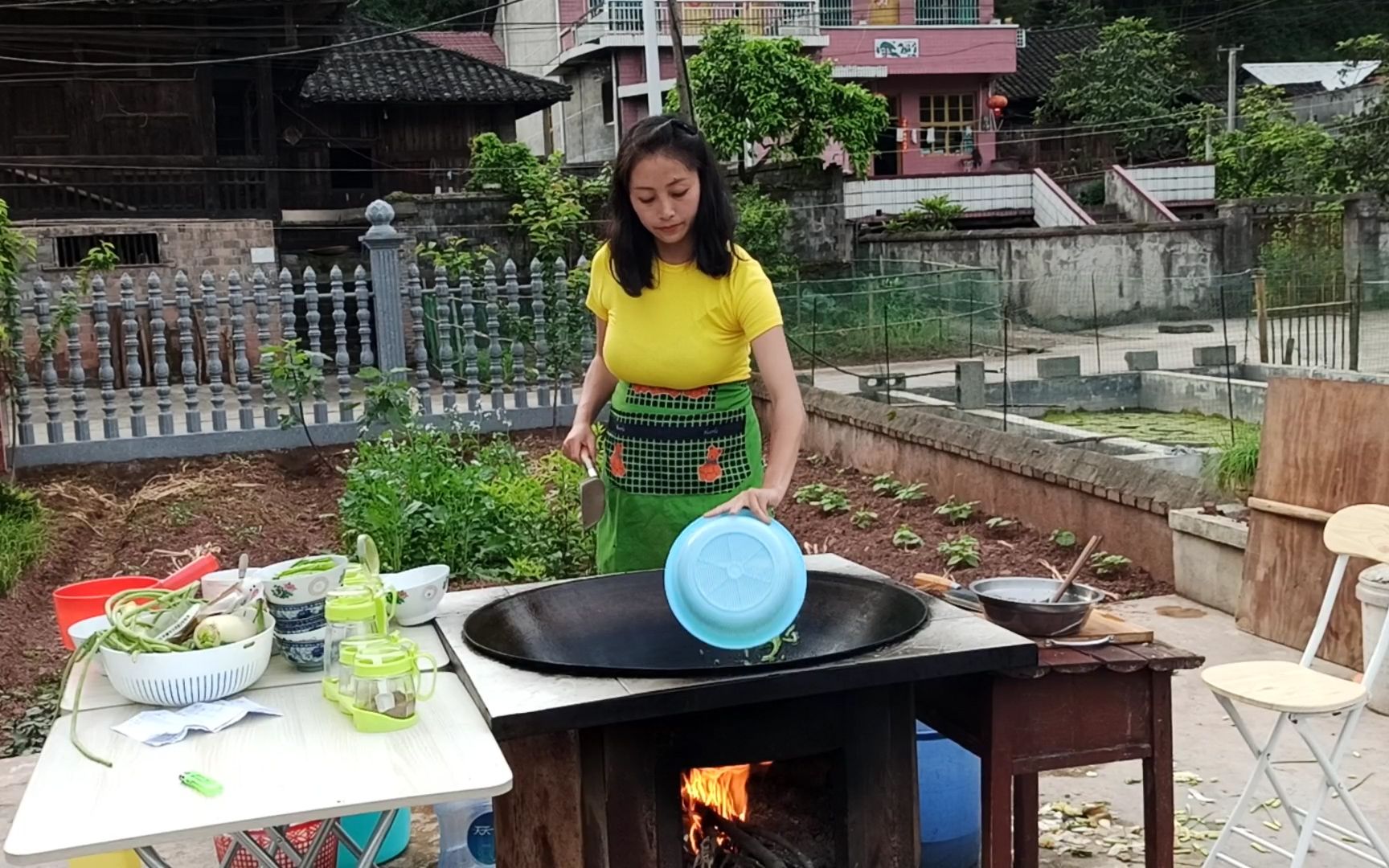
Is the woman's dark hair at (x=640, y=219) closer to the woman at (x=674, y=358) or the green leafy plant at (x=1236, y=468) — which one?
the woman at (x=674, y=358)

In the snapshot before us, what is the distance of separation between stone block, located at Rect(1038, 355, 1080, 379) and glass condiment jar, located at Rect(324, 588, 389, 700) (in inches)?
425

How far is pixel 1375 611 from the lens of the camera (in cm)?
423

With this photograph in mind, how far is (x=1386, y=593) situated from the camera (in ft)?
13.8

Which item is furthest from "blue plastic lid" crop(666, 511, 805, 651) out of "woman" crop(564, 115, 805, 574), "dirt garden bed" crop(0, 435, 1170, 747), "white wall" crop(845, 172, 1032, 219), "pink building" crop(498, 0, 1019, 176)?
"pink building" crop(498, 0, 1019, 176)

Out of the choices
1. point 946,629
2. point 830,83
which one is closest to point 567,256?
point 830,83

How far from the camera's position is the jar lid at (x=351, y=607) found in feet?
7.99

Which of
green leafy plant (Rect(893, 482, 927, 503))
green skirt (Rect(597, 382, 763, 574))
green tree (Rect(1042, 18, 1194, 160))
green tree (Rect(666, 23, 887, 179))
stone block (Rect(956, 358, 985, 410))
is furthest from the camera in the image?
green tree (Rect(1042, 18, 1194, 160))

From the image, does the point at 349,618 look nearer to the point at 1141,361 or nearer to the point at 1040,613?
the point at 1040,613

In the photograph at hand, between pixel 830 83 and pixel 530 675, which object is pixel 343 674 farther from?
pixel 830 83

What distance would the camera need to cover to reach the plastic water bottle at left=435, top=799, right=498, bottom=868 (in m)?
3.29

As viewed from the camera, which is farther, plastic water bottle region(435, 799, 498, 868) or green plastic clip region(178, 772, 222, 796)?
plastic water bottle region(435, 799, 498, 868)

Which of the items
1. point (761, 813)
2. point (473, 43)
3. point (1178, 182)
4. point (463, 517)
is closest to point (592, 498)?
point (761, 813)

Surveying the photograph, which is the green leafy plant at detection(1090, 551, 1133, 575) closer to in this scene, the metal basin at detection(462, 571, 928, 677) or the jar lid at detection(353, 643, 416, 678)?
the metal basin at detection(462, 571, 928, 677)

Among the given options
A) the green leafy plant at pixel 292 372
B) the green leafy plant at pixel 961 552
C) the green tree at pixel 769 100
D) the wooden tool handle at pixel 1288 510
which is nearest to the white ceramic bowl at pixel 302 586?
the wooden tool handle at pixel 1288 510
